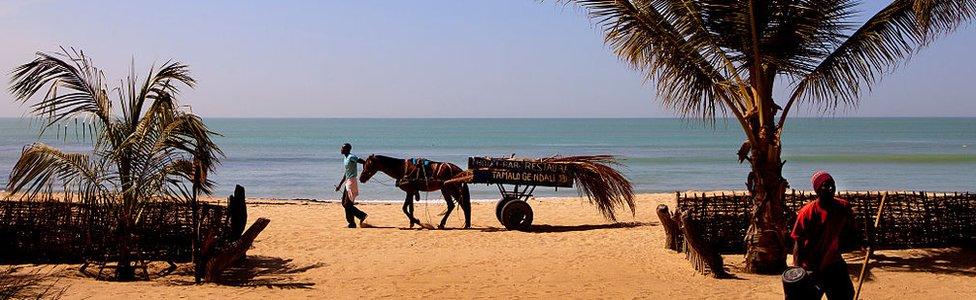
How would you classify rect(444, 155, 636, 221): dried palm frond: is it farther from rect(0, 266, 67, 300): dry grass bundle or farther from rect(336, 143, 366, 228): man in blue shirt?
rect(0, 266, 67, 300): dry grass bundle

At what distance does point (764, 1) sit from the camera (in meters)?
10.5

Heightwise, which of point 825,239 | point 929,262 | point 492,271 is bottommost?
point 492,271

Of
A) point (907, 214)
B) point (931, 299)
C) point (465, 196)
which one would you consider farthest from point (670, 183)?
point (931, 299)

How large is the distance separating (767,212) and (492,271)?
321 cm

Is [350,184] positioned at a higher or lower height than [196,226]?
higher

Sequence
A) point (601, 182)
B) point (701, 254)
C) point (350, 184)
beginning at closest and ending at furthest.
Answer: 1. point (701, 254)
2. point (601, 182)
3. point (350, 184)

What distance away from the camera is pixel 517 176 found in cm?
1528

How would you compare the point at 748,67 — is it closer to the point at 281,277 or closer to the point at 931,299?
the point at 931,299

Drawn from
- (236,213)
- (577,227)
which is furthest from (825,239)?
(577,227)

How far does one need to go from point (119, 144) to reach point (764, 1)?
7.21m

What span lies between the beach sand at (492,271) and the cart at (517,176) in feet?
1.13

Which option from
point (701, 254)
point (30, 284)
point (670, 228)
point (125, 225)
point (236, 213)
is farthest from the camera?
point (670, 228)

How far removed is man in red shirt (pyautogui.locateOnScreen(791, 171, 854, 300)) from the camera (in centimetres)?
698

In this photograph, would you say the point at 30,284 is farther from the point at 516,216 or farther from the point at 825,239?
the point at 516,216
